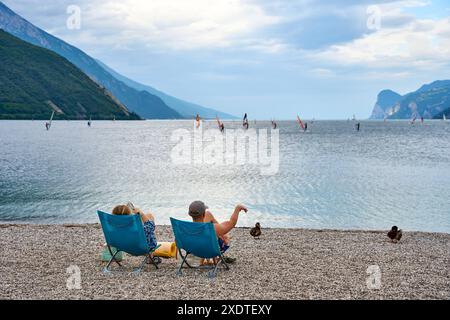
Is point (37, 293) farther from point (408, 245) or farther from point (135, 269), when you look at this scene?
point (408, 245)

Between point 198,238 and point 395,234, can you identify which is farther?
point 395,234

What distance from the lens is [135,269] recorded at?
28.2 feet

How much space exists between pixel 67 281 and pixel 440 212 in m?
16.8

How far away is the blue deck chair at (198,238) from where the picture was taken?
25.9 feet

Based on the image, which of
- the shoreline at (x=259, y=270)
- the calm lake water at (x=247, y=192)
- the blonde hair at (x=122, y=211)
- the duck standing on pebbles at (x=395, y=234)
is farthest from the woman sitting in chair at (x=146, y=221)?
the calm lake water at (x=247, y=192)

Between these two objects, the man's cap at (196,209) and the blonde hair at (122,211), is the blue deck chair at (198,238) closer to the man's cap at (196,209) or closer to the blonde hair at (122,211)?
the man's cap at (196,209)

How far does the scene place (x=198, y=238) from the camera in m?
8.01

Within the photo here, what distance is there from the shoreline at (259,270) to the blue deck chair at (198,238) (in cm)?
37

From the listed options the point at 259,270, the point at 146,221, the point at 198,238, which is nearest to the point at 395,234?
the point at 259,270

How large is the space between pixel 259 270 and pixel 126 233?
7.60 feet

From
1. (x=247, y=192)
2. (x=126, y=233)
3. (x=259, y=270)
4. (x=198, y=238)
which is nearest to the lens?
(x=198, y=238)

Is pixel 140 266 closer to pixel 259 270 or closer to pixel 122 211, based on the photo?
pixel 122 211

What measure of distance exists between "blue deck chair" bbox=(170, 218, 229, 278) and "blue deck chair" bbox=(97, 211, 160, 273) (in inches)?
22.0
